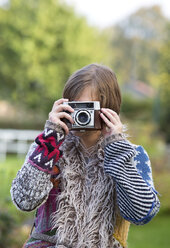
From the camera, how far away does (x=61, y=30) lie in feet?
87.6

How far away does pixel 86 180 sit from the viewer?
1.92 meters

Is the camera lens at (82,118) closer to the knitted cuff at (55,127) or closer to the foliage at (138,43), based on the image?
the knitted cuff at (55,127)

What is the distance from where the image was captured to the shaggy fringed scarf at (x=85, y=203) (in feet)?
5.89

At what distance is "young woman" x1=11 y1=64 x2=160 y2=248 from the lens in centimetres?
175

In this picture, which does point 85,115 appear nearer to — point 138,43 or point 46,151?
point 46,151

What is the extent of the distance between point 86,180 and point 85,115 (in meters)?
0.30

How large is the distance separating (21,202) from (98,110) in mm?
524

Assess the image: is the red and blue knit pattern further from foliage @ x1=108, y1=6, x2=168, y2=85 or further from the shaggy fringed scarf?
foliage @ x1=108, y1=6, x2=168, y2=85

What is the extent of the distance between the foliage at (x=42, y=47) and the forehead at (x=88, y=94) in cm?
2347

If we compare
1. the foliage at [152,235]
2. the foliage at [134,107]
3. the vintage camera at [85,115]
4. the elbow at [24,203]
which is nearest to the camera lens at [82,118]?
the vintage camera at [85,115]

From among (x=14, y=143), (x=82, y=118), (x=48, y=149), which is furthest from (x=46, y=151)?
(x=14, y=143)

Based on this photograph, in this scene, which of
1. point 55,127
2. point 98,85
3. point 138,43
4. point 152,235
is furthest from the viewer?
point 138,43

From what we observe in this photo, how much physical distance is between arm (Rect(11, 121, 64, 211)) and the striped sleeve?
23cm

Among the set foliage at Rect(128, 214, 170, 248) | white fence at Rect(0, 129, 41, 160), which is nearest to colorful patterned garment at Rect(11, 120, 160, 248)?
foliage at Rect(128, 214, 170, 248)
